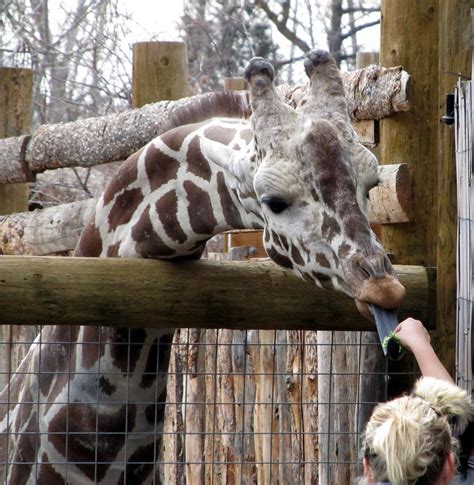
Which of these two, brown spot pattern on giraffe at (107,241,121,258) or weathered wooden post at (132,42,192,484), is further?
weathered wooden post at (132,42,192,484)

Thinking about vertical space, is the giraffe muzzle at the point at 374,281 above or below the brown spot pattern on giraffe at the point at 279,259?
below

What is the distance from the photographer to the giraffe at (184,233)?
3320mm

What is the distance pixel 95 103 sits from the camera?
1312 cm

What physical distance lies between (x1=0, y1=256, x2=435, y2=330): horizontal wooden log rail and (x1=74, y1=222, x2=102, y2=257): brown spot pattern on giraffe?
57 centimetres

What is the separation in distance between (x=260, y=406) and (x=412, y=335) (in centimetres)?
326

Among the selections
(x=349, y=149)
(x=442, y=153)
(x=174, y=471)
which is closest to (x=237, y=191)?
(x=349, y=149)

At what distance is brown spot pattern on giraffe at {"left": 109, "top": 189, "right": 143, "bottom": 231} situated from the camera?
13.2 feet

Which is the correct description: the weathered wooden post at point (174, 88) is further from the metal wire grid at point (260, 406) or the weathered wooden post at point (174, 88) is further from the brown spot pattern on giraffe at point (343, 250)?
the brown spot pattern on giraffe at point (343, 250)

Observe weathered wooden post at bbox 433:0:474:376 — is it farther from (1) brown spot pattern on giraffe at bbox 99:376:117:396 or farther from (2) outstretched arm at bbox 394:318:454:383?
(1) brown spot pattern on giraffe at bbox 99:376:117:396

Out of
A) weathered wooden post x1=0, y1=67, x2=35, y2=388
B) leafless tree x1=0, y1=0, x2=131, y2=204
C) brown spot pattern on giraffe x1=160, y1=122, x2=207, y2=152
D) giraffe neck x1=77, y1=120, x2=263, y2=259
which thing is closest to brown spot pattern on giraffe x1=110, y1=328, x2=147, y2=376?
giraffe neck x1=77, y1=120, x2=263, y2=259

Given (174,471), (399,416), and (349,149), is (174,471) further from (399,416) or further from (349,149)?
(399,416)

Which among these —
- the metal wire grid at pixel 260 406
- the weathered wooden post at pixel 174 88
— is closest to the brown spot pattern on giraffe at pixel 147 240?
the metal wire grid at pixel 260 406

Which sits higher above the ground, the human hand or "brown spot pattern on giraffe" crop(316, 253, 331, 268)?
"brown spot pattern on giraffe" crop(316, 253, 331, 268)

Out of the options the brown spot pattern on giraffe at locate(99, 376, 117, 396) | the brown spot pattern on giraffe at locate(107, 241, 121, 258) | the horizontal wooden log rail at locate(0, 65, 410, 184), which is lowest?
the brown spot pattern on giraffe at locate(99, 376, 117, 396)
